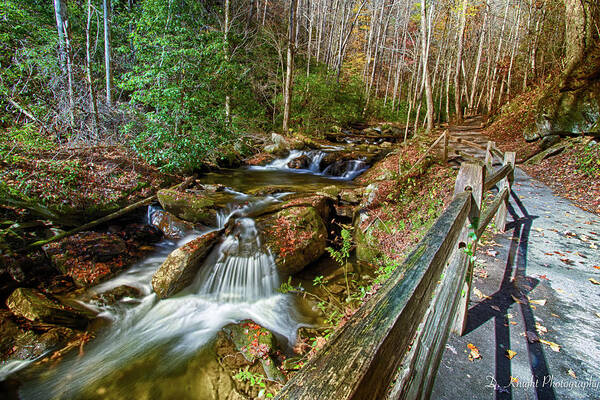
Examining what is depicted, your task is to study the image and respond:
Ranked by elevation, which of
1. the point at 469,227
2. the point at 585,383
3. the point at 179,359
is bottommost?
the point at 179,359

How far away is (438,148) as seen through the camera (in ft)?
35.9

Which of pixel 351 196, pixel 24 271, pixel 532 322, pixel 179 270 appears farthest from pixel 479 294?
pixel 24 271

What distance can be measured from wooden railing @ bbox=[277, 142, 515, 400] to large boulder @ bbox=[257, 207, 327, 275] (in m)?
4.43

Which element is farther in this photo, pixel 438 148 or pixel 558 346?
pixel 438 148

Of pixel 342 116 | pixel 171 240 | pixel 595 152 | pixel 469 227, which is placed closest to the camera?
pixel 469 227

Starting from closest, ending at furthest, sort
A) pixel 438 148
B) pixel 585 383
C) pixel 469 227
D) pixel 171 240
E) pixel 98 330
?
pixel 585 383 < pixel 469 227 < pixel 98 330 < pixel 171 240 < pixel 438 148

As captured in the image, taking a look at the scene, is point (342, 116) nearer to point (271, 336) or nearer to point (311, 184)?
point (311, 184)

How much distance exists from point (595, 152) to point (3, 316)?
1541cm

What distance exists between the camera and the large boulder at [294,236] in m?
6.55

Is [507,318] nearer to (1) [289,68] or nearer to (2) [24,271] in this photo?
(2) [24,271]

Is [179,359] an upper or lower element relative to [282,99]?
lower

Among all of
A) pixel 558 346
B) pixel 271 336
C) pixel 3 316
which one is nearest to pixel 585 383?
pixel 558 346

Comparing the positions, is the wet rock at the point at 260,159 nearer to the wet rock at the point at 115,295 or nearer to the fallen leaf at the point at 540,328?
the wet rock at the point at 115,295

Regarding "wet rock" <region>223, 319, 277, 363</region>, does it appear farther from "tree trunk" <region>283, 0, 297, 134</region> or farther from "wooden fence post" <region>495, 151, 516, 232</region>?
"tree trunk" <region>283, 0, 297, 134</region>
